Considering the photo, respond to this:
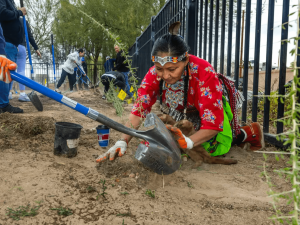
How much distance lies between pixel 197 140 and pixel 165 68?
1.93 ft

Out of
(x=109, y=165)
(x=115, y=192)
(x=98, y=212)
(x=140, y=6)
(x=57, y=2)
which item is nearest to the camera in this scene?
(x=98, y=212)

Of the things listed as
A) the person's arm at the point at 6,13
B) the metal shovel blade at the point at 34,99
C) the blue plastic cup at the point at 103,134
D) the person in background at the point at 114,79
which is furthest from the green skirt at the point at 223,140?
the person in background at the point at 114,79

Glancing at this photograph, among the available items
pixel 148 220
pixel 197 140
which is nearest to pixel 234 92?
pixel 197 140

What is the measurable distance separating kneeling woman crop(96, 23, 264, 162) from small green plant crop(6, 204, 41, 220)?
2.00 feet

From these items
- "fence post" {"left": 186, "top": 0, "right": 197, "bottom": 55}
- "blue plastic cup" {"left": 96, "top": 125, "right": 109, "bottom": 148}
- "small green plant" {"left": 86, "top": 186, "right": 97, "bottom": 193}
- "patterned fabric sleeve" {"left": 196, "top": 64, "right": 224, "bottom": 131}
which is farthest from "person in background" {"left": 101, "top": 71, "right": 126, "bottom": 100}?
"small green plant" {"left": 86, "top": 186, "right": 97, "bottom": 193}

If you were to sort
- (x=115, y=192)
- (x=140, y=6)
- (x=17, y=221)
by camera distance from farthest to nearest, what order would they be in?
(x=140, y=6) < (x=115, y=192) < (x=17, y=221)

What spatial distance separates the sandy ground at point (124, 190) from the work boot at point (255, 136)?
26cm

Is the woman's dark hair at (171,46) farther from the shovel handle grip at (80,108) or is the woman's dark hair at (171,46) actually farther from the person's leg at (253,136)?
the person's leg at (253,136)

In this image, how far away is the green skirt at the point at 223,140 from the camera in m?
2.10

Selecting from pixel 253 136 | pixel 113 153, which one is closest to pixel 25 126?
pixel 113 153

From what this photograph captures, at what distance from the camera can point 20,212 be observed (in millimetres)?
1180

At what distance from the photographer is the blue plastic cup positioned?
2297mm

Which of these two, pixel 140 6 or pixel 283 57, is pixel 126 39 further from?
pixel 283 57

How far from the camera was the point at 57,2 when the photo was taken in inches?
599
